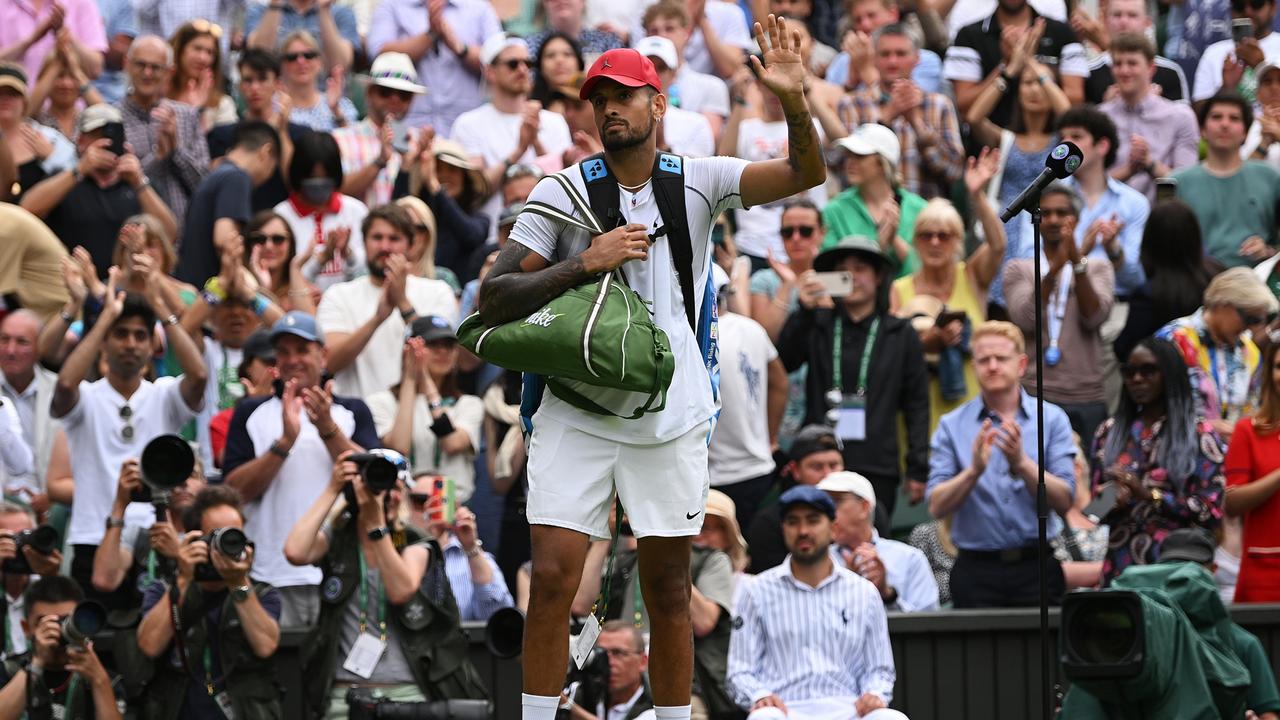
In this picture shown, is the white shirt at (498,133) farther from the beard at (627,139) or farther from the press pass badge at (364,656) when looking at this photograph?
the beard at (627,139)

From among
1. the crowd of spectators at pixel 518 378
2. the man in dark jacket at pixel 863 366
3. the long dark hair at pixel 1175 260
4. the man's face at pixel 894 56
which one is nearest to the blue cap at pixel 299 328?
the crowd of spectators at pixel 518 378

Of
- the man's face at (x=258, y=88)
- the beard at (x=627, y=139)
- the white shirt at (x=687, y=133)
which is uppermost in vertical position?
the man's face at (x=258, y=88)

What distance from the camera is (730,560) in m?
10.2

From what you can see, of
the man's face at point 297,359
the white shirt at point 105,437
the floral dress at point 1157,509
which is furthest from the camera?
the white shirt at point 105,437

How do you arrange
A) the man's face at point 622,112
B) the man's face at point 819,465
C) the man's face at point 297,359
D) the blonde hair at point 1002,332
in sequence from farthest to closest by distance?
the blonde hair at point 1002,332 < the man's face at point 819,465 < the man's face at point 297,359 < the man's face at point 622,112

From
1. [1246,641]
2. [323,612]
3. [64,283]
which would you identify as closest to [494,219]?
[64,283]

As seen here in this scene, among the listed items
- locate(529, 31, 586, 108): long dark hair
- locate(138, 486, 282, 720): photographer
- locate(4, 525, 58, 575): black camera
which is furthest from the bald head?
locate(529, 31, 586, 108): long dark hair

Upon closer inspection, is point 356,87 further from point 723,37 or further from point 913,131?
point 913,131

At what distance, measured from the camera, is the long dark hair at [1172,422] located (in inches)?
402

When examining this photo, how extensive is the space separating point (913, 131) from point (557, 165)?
250 centimetres

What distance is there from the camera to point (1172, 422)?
1035 centimetres

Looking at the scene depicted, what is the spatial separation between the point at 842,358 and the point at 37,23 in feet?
22.7

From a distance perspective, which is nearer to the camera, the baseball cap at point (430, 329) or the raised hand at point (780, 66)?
the raised hand at point (780, 66)

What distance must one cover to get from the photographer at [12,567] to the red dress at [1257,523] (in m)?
5.71
